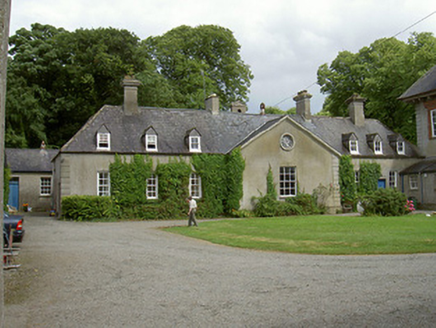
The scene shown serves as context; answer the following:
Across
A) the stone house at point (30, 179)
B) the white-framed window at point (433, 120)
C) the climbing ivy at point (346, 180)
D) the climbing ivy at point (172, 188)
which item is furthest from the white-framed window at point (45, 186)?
the white-framed window at point (433, 120)

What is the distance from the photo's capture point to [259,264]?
34.4 feet

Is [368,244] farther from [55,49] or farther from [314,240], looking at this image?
[55,49]

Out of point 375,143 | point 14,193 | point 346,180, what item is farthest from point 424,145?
point 14,193

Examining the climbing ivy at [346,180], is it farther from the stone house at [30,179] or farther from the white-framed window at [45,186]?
the white-framed window at [45,186]

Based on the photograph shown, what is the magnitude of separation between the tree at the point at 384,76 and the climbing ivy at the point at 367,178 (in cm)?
722

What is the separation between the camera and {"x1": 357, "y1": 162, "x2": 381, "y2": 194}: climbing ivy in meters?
32.8

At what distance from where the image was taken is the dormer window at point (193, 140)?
94.9ft

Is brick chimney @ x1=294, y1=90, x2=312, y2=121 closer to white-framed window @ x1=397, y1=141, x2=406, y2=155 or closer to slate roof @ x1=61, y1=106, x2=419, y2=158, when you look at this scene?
slate roof @ x1=61, y1=106, x2=419, y2=158

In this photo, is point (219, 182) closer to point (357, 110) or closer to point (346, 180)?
point (346, 180)

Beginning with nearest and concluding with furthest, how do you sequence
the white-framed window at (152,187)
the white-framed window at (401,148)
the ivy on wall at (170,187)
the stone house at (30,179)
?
the ivy on wall at (170,187) < the white-framed window at (152,187) < the white-framed window at (401,148) < the stone house at (30,179)

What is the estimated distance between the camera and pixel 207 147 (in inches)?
1163

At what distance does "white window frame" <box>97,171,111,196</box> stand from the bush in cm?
1452

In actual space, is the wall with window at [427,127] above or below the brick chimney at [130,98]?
below

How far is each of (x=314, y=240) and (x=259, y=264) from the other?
468 centimetres
